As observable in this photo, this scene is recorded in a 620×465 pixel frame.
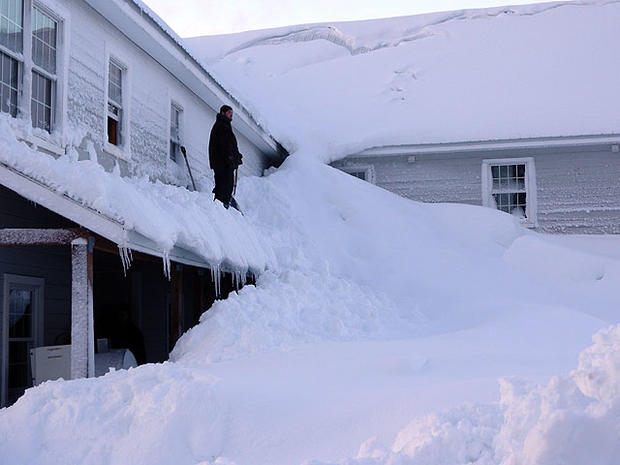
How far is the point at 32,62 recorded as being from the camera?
8.93 m

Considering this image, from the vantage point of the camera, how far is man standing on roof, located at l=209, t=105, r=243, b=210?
1225 cm

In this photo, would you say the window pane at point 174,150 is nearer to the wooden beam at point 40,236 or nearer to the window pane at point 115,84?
the window pane at point 115,84

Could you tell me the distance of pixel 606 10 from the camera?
24984mm

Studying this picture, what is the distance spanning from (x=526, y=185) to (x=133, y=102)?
36.7ft

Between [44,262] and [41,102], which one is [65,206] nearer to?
[41,102]

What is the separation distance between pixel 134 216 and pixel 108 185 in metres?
0.44

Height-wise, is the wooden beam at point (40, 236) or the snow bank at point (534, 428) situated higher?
the wooden beam at point (40, 236)

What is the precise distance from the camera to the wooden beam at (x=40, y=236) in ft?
26.0

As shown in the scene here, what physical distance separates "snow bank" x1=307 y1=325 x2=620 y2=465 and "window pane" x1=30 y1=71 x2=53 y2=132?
237 inches

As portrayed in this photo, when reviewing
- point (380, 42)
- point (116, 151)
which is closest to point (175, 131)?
point (116, 151)

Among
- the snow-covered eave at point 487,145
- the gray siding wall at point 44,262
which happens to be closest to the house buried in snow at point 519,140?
the snow-covered eave at point 487,145

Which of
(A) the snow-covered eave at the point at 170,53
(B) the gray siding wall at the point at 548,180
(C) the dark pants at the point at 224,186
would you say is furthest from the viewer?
(B) the gray siding wall at the point at 548,180

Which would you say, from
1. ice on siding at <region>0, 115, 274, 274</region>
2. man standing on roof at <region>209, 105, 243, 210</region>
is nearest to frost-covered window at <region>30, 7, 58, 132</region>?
ice on siding at <region>0, 115, 274, 274</region>

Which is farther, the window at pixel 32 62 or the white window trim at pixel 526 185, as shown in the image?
the white window trim at pixel 526 185
